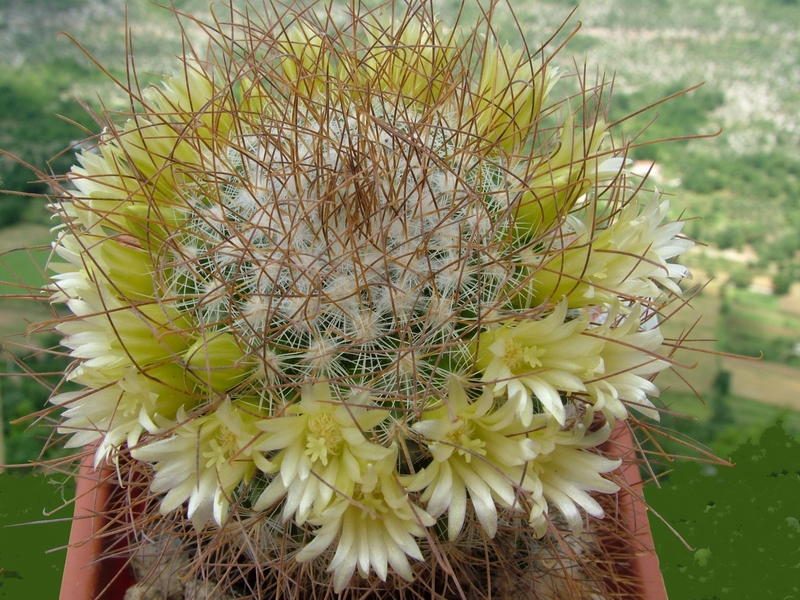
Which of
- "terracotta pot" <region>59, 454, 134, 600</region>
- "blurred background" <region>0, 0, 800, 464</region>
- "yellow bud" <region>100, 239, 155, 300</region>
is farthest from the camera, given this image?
"blurred background" <region>0, 0, 800, 464</region>

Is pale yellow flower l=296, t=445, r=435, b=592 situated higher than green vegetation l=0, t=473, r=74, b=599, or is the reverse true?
pale yellow flower l=296, t=445, r=435, b=592

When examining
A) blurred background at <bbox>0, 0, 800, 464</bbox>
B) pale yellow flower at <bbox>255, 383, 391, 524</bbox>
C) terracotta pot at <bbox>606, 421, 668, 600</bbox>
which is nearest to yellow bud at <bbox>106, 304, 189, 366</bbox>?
pale yellow flower at <bbox>255, 383, 391, 524</bbox>

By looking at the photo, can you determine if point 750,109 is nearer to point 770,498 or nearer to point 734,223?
point 734,223

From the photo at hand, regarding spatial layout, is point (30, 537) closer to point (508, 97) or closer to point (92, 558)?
point (92, 558)

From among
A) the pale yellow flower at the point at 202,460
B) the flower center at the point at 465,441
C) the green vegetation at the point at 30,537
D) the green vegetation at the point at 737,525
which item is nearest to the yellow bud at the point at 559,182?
the flower center at the point at 465,441

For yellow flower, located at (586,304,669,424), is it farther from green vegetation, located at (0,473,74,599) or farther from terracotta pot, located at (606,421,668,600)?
green vegetation, located at (0,473,74,599)

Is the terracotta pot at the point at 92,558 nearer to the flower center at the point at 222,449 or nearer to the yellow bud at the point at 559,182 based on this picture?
the flower center at the point at 222,449
